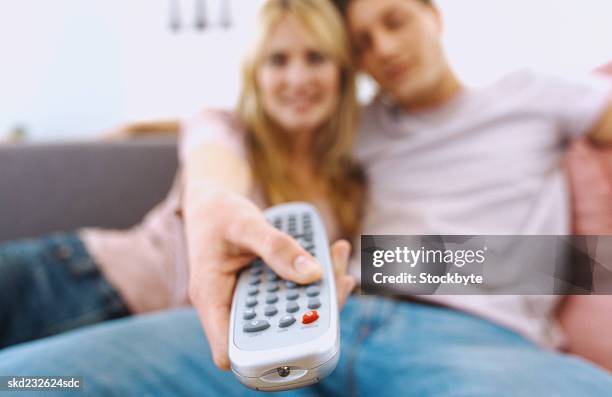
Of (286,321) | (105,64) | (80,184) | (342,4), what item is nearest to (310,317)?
(286,321)

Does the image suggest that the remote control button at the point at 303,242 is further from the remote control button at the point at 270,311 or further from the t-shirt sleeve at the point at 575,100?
the t-shirt sleeve at the point at 575,100

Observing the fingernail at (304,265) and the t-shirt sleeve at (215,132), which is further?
the t-shirt sleeve at (215,132)

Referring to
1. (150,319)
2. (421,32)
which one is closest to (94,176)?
(150,319)

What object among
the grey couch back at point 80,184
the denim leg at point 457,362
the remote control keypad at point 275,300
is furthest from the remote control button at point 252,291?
the grey couch back at point 80,184

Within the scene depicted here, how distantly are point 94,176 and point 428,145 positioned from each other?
52 cm

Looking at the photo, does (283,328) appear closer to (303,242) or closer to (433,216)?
(303,242)

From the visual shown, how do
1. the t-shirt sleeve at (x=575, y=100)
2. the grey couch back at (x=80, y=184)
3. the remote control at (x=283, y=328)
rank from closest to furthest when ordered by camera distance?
1. the remote control at (x=283, y=328)
2. the t-shirt sleeve at (x=575, y=100)
3. the grey couch back at (x=80, y=184)

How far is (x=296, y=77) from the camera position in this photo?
52 cm

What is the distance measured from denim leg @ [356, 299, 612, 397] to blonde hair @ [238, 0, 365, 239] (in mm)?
106

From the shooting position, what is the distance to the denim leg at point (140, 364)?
12.2 inches

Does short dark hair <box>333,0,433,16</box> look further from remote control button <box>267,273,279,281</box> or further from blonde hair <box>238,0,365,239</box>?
remote control button <box>267,273,279,281</box>

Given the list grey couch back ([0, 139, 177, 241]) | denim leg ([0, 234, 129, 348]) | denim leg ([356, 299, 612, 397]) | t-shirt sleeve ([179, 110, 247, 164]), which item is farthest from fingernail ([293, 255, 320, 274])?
grey couch back ([0, 139, 177, 241])

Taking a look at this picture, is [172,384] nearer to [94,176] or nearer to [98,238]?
[98,238]

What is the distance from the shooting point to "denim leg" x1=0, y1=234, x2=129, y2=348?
51 centimetres
